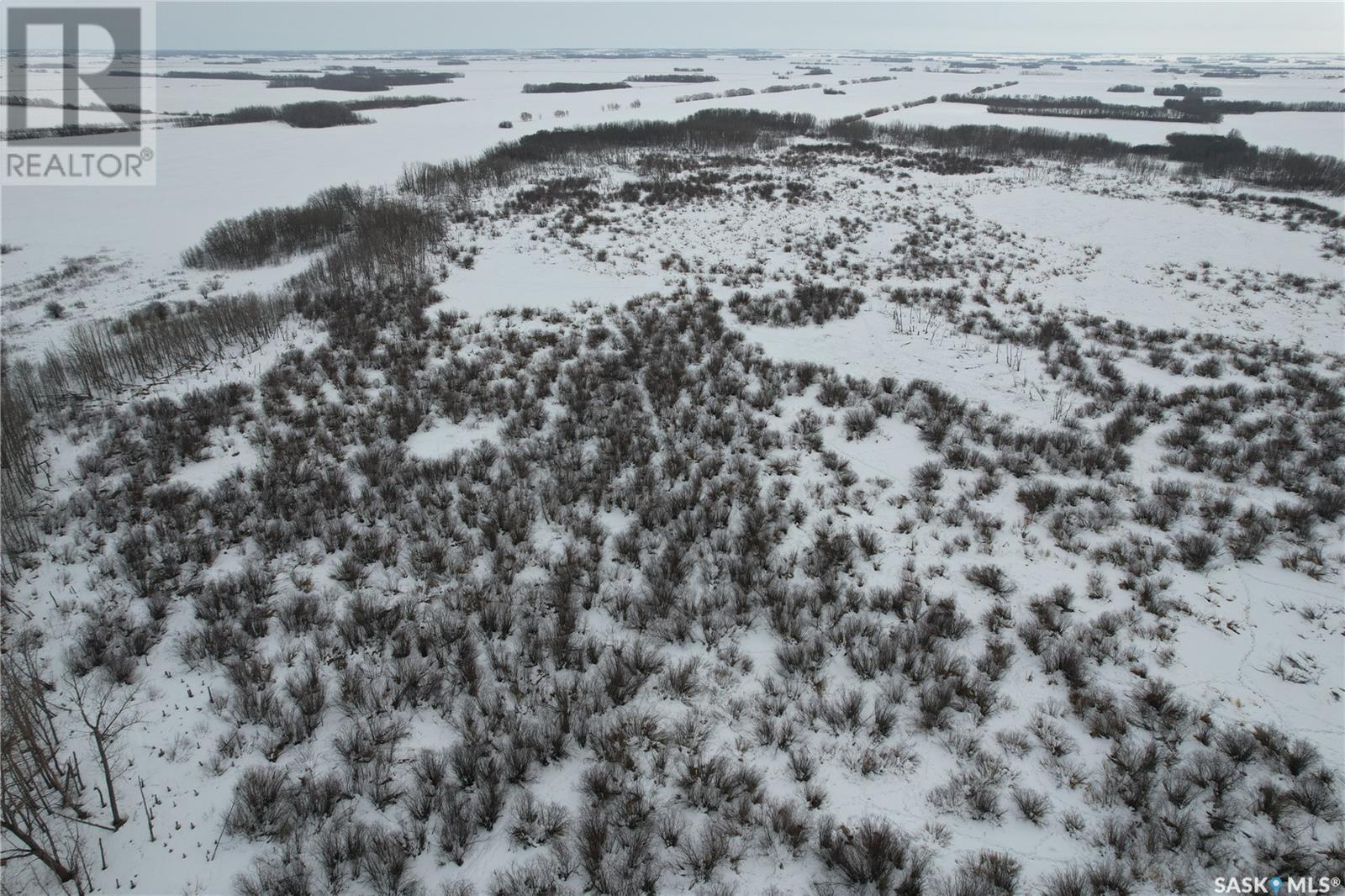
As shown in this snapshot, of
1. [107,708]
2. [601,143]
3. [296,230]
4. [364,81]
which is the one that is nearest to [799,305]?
[107,708]

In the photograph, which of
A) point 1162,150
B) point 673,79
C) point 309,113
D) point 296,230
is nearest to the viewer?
point 296,230

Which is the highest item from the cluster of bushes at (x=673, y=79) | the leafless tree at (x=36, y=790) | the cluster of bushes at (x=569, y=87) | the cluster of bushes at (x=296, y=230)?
the cluster of bushes at (x=673, y=79)

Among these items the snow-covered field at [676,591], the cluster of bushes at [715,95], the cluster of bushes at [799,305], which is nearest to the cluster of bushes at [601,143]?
the snow-covered field at [676,591]

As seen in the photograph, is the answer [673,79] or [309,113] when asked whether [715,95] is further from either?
[309,113]

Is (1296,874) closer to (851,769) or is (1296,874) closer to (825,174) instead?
(851,769)

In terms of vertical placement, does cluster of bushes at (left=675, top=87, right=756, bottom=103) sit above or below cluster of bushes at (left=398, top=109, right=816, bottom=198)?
above

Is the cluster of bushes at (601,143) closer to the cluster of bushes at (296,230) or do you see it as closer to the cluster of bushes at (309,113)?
the cluster of bushes at (296,230)

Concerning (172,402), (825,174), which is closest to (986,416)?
(172,402)

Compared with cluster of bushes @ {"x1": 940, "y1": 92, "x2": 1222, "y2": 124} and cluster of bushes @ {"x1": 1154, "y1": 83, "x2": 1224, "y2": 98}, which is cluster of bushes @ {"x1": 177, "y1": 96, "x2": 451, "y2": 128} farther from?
cluster of bushes @ {"x1": 1154, "y1": 83, "x2": 1224, "y2": 98}

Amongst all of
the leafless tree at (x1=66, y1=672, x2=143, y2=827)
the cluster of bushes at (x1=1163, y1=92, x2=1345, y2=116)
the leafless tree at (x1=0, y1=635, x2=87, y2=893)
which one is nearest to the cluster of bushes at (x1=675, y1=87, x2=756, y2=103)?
the cluster of bushes at (x1=1163, y1=92, x2=1345, y2=116)
